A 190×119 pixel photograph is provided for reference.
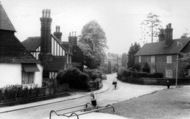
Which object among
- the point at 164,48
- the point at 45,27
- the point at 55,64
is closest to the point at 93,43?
the point at 164,48

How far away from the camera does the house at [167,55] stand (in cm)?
4631

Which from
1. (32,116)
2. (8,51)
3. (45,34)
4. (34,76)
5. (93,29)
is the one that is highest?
(93,29)

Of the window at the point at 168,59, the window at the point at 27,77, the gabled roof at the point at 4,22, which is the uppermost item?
the gabled roof at the point at 4,22

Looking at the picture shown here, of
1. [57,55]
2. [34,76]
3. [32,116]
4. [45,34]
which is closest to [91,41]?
[57,55]

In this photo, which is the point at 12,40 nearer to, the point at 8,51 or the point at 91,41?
the point at 8,51

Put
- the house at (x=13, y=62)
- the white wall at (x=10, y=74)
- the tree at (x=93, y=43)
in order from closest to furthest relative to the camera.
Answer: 1. the white wall at (x=10, y=74)
2. the house at (x=13, y=62)
3. the tree at (x=93, y=43)

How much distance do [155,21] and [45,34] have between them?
142ft

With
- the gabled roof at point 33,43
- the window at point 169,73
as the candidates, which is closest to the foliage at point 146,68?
the window at point 169,73

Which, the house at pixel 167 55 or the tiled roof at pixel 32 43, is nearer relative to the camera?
the tiled roof at pixel 32 43

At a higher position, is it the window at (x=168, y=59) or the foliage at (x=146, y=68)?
the window at (x=168, y=59)

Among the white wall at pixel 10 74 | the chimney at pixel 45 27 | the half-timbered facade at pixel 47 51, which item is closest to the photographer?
the white wall at pixel 10 74

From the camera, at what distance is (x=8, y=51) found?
2262cm

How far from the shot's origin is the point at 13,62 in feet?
73.4

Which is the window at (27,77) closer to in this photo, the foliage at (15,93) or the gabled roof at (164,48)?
the foliage at (15,93)
